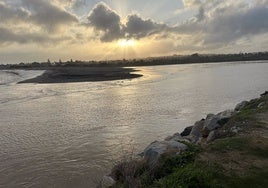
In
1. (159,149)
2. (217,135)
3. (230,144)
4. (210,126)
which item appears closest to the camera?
(159,149)

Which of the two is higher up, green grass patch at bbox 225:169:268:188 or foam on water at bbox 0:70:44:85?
green grass patch at bbox 225:169:268:188

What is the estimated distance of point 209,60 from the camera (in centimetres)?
19588

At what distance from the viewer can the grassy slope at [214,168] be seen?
7.71 m

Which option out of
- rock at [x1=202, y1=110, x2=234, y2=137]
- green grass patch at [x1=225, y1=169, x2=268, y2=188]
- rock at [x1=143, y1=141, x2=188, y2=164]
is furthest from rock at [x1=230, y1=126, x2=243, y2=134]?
green grass patch at [x1=225, y1=169, x2=268, y2=188]

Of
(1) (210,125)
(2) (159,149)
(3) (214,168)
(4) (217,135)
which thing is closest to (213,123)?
(1) (210,125)

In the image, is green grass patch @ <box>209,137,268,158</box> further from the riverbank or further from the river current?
the river current

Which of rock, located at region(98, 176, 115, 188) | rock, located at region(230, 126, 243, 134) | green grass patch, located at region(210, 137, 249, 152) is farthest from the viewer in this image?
rock, located at region(230, 126, 243, 134)

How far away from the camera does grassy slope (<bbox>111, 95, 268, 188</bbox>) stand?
7711mm

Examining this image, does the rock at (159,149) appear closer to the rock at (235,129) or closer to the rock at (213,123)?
the rock at (235,129)

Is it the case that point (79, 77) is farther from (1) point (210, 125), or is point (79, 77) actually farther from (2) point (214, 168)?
(2) point (214, 168)

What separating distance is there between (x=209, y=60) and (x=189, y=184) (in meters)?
193

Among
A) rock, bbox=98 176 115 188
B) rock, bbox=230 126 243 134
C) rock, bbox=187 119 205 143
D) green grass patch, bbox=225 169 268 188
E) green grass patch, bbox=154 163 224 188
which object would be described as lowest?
rock, bbox=187 119 205 143

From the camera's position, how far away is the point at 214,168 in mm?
8453

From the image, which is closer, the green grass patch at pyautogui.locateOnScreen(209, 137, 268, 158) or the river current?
the green grass patch at pyautogui.locateOnScreen(209, 137, 268, 158)
